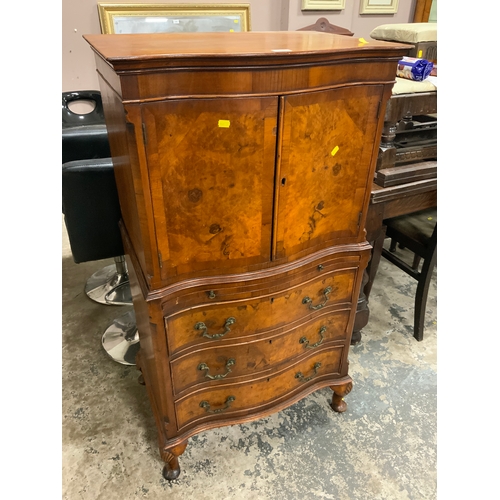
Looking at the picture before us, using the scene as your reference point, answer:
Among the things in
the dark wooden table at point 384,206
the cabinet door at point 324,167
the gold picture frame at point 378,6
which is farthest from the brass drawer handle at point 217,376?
the gold picture frame at point 378,6

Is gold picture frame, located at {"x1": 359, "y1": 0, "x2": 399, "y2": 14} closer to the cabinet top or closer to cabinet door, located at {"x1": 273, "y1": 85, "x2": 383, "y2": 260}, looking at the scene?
the cabinet top

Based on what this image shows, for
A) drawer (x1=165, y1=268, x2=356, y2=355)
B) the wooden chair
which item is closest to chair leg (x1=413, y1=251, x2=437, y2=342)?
the wooden chair

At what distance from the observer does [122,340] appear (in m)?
2.10

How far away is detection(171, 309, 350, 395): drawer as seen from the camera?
4.34 ft

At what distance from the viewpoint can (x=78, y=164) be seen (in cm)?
169

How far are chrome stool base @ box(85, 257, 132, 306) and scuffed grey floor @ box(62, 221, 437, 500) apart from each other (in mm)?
331

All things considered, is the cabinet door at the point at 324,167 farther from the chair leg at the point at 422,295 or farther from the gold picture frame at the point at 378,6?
the gold picture frame at the point at 378,6

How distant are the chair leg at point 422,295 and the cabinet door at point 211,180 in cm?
117

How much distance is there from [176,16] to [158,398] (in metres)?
2.64

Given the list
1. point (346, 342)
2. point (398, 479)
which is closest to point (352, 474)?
point (398, 479)

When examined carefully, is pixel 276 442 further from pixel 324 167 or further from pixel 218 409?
pixel 324 167

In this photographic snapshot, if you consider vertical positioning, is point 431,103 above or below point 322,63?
below

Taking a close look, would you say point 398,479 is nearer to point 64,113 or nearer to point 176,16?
point 64,113

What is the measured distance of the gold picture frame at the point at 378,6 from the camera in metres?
3.32
